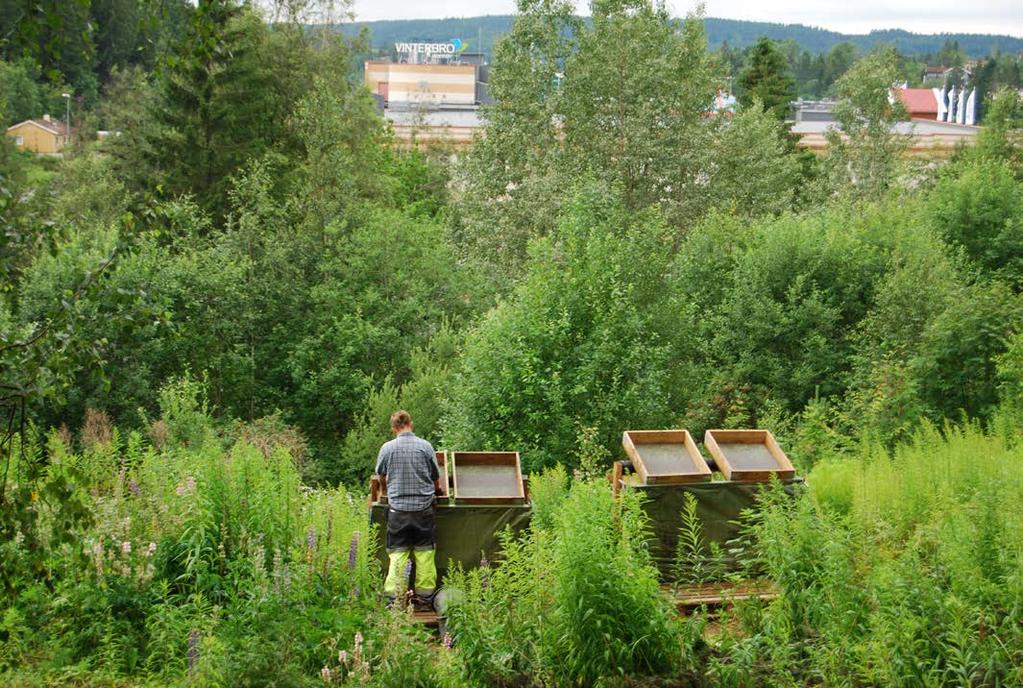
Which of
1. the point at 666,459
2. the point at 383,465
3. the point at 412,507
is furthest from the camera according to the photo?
the point at 666,459

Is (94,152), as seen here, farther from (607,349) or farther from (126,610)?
(126,610)

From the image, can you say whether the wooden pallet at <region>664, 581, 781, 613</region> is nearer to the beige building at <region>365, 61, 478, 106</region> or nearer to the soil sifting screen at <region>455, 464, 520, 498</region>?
the soil sifting screen at <region>455, 464, 520, 498</region>

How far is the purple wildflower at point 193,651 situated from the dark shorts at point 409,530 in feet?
8.90

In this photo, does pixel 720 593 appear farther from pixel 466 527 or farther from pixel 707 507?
pixel 466 527

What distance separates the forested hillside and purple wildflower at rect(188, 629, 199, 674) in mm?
32

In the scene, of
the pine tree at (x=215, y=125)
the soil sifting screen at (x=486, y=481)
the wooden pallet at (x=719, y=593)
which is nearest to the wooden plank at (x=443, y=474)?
the soil sifting screen at (x=486, y=481)

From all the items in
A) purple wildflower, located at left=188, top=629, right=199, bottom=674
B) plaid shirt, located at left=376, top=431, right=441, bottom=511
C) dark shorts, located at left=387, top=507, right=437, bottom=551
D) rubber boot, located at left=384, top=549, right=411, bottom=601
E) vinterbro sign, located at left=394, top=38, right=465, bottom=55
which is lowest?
rubber boot, located at left=384, top=549, right=411, bottom=601

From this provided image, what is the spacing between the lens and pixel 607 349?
1728 centimetres

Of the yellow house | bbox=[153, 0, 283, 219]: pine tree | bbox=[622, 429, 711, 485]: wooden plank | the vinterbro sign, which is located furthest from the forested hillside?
the vinterbro sign

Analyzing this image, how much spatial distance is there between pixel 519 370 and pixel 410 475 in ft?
24.7

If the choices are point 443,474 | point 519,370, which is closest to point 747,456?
point 443,474

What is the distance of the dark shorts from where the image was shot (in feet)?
31.2

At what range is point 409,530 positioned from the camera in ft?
31.2

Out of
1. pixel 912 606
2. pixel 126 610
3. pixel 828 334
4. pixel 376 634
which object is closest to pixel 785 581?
pixel 912 606
